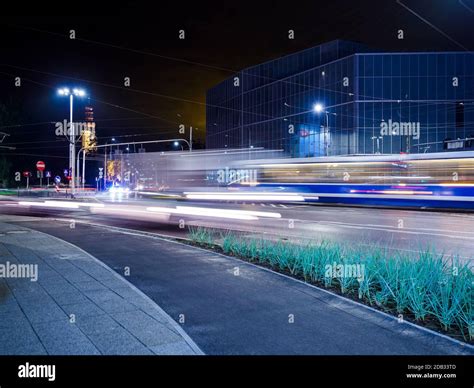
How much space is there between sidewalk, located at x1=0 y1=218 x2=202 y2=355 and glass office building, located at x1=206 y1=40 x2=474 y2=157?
155 feet

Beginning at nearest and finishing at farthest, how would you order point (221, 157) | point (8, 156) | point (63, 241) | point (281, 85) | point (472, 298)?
point (472, 298), point (63, 241), point (221, 157), point (281, 85), point (8, 156)

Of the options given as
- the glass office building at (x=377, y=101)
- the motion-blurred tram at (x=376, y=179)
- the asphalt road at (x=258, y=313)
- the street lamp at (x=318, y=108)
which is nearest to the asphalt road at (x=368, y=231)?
the asphalt road at (x=258, y=313)

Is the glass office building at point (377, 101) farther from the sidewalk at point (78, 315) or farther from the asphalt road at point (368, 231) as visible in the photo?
the sidewalk at point (78, 315)

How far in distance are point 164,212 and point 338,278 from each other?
17971 mm

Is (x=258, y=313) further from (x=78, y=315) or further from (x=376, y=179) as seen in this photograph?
(x=376, y=179)

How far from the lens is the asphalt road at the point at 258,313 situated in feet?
16.0

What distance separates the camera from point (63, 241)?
12422 millimetres

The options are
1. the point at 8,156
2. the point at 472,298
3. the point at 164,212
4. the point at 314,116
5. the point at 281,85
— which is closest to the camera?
the point at 472,298

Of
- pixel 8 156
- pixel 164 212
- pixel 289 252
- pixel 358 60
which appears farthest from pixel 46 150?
pixel 289 252

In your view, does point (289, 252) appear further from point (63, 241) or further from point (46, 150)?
point (46, 150)

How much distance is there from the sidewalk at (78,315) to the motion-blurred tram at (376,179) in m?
22.4

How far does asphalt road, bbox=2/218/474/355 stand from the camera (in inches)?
192

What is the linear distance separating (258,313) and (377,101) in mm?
51016

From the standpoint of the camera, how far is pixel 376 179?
93.5 feet
